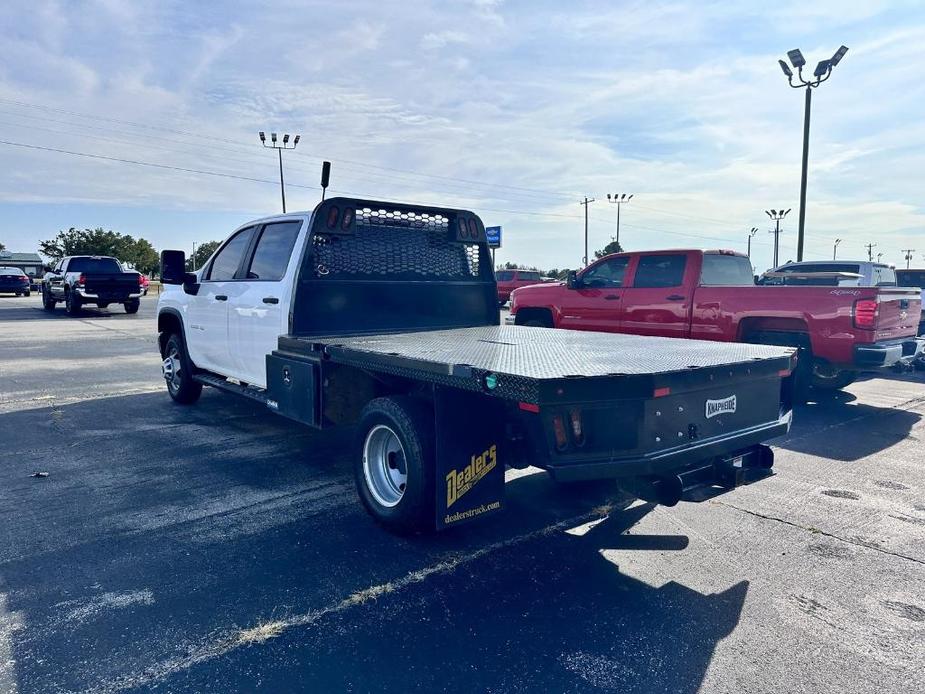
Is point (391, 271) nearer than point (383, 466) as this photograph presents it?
No

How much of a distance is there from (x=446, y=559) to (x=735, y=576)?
156 cm

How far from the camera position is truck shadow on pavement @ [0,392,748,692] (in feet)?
8.76

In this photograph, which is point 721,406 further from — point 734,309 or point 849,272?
→ point 849,272

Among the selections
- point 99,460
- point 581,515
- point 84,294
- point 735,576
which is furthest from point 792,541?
point 84,294

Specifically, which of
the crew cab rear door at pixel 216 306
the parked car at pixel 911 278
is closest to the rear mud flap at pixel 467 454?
the crew cab rear door at pixel 216 306

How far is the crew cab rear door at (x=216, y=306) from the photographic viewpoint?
6.33m

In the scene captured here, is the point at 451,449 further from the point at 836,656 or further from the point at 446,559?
the point at 836,656

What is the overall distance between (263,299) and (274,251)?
1.52 ft

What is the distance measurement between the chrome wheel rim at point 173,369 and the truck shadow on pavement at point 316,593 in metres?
2.58

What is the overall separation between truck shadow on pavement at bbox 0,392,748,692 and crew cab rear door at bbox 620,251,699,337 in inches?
173

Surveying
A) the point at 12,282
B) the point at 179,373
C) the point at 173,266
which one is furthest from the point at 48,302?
the point at 173,266

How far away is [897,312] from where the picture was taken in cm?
768

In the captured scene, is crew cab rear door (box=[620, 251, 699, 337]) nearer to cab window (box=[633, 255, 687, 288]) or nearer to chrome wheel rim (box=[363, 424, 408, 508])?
cab window (box=[633, 255, 687, 288])

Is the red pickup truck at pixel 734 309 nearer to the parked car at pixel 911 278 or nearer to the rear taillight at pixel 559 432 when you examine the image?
the rear taillight at pixel 559 432
